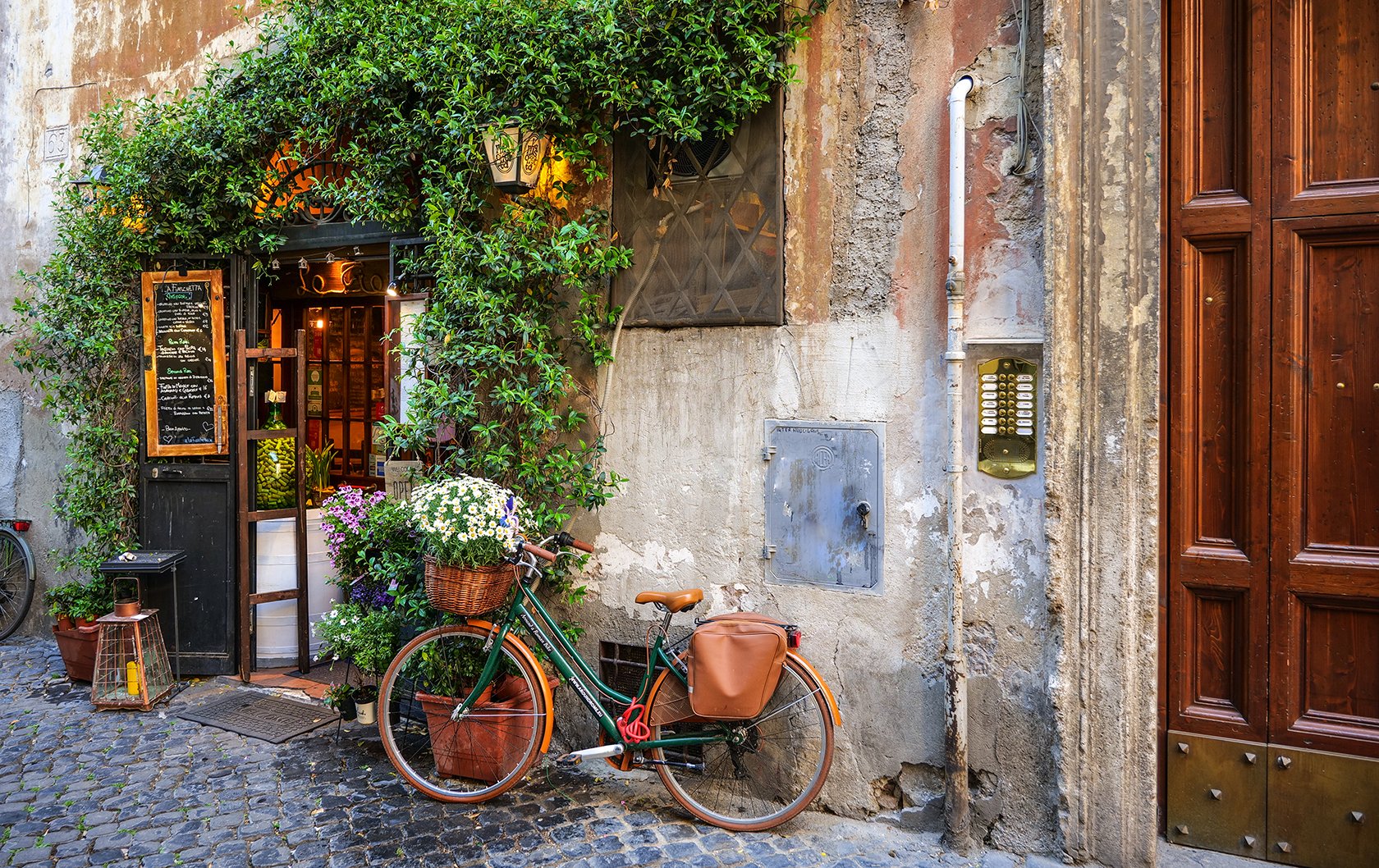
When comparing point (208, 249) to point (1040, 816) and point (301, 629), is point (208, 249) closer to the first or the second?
point (301, 629)

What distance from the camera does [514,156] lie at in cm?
467

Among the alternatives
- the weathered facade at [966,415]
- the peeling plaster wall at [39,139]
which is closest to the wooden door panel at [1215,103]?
the weathered facade at [966,415]

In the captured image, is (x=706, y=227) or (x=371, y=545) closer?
(x=706, y=227)

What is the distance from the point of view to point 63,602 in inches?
246

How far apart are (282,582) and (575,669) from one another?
9.85 ft

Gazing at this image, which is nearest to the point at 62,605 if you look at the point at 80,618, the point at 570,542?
the point at 80,618

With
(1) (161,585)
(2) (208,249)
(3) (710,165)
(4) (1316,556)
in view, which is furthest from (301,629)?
(4) (1316,556)

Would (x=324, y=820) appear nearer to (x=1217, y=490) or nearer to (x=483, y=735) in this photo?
(x=483, y=735)

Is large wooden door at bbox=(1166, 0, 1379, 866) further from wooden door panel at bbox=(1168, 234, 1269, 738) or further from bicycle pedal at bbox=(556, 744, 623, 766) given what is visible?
bicycle pedal at bbox=(556, 744, 623, 766)

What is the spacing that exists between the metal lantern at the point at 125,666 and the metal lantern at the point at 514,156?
3.71 metres

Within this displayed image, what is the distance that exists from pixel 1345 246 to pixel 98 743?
6.64 meters

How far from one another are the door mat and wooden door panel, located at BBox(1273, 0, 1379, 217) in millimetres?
5640

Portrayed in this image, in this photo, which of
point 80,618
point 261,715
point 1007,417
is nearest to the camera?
point 1007,417

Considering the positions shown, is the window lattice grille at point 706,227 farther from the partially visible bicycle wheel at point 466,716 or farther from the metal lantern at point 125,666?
the metal lantern at point 125,666
